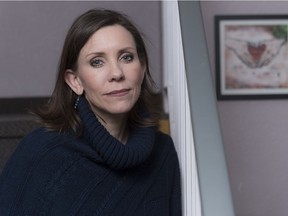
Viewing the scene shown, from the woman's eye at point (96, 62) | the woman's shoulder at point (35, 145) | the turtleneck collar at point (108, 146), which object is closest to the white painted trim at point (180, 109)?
the turtleneck collar at point (108, 146)

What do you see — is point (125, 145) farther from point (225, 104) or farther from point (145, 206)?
point (225, 104)

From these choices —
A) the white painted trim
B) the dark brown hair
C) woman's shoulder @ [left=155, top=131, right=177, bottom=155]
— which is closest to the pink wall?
the white painted trim

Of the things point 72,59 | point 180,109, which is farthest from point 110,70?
point 180,109

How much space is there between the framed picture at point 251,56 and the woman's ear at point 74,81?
86 cm

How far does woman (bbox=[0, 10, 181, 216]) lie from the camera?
4.75 ft

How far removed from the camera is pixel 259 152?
7.47 ft

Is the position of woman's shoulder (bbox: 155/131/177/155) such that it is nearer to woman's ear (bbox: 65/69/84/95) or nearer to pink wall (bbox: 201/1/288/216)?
woman's ear (bbox: 65/69/84/95)

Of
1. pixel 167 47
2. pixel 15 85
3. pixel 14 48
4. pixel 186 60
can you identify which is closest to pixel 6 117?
pixel 15 85

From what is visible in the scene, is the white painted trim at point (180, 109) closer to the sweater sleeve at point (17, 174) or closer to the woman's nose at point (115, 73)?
the woman's nose at point (115, 73)

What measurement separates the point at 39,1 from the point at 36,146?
35.7 inches

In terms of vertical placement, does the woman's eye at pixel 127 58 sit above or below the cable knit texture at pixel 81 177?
above

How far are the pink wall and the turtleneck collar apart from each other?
0.82 meters

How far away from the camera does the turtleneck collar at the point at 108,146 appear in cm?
146

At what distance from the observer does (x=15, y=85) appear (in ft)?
7.15
